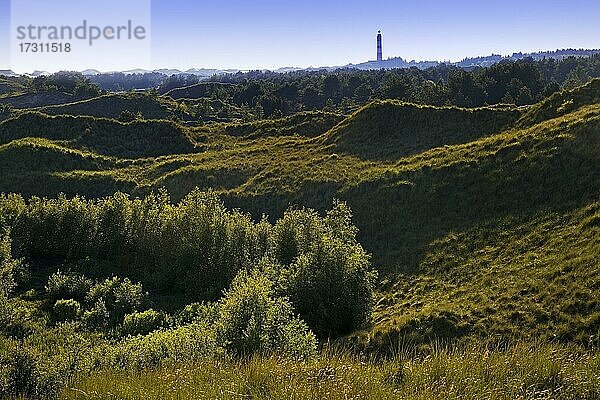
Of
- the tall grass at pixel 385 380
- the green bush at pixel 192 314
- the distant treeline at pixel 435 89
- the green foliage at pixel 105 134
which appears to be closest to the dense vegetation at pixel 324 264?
the tall grass at pixel 385 380

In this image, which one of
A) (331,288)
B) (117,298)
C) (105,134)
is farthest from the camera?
(105,134)

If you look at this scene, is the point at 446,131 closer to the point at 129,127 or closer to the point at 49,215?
the point at 49,215

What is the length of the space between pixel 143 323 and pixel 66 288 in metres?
8.07

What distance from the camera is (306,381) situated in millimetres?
7445

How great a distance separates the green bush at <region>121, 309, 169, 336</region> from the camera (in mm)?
21297

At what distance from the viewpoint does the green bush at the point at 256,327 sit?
13.2 meters

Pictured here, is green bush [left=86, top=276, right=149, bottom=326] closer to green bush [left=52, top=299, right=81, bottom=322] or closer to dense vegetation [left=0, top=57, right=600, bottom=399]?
dense vegetation [left=0, top=57, right=600, bottom=399]

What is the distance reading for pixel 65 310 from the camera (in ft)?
79.0

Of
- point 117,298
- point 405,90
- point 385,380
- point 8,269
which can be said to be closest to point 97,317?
point 117,298

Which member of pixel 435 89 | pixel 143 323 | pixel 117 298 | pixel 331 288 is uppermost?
pixel 435 89

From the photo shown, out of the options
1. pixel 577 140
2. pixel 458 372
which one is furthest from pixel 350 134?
pixel 458 372

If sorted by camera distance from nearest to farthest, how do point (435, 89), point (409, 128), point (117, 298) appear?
point (117, 298)
point (409, 128)
point (435, 89)

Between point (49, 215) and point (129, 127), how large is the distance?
1381 inches

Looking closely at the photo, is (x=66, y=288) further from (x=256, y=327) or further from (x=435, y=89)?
(x=435, y=89)
